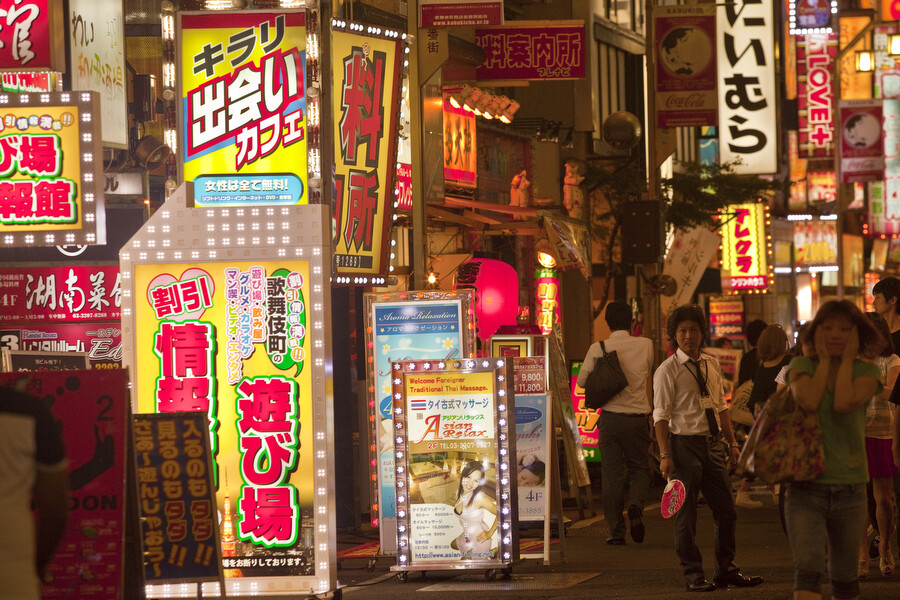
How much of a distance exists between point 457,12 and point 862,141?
74.3 ft

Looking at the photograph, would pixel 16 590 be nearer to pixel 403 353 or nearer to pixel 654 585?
pixel 654 585

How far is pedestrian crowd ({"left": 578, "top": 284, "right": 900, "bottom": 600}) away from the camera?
6.73 m

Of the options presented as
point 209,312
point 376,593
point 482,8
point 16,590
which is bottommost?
point 376,593

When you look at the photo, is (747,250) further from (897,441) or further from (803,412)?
(803,412)

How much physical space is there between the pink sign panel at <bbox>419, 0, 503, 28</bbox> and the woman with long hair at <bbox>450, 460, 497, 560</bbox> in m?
5.72

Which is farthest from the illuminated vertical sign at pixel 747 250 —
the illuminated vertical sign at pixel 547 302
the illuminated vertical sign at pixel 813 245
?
the illuminated vertical sign at pixel 813 245

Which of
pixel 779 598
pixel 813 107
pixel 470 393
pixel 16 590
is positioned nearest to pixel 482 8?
pixel 470 393

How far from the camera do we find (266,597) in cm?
936

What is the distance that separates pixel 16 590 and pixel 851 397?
409 cm

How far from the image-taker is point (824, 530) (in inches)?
265

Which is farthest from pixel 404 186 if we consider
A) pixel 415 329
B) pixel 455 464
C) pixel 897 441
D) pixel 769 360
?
pixel 897 441

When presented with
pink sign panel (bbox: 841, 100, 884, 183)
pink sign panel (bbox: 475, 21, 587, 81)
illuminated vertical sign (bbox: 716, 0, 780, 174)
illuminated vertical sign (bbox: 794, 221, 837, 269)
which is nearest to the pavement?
pink sign panel (bbox: 475, 21, 587, 81)

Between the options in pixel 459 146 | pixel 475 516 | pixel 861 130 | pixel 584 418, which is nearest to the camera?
pixel 475 516

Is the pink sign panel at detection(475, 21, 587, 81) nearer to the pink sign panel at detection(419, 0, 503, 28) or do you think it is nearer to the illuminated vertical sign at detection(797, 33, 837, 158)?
the pink sign panel at detection(419, 0, 503, 28)
